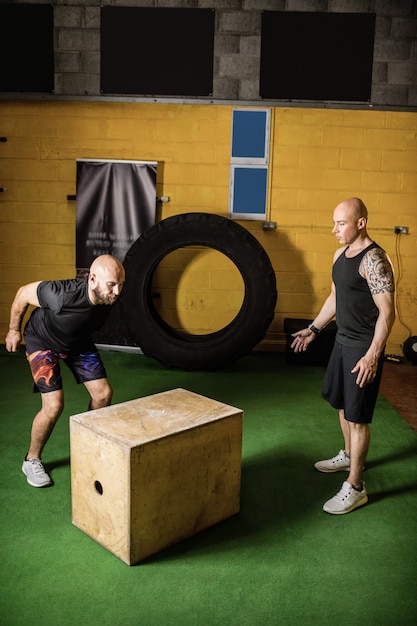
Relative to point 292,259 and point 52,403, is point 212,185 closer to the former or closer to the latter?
point 292,259

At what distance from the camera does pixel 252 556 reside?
6.84ft

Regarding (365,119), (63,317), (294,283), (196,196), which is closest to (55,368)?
(63,317)

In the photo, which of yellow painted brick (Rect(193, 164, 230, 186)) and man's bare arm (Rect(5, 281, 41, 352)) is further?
yellow painted brick (Rect(193, 164, 230, 186))

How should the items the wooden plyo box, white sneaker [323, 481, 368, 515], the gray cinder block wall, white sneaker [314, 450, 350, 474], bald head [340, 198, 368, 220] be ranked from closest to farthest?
the wooden plyo box, bald head [340, 198, 368, 220], white sneaker [323, 481, 368, 515], white sneaker [314, 450, 350, 474], the gray cinder block wall

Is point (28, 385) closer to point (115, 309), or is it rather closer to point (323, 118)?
point (115, 309)

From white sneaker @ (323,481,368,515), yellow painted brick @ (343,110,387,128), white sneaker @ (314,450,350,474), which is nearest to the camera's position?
white sneaker @ (323,481,368,515)

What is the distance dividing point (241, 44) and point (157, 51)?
80 centimetres

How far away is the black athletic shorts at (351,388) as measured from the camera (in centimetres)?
236

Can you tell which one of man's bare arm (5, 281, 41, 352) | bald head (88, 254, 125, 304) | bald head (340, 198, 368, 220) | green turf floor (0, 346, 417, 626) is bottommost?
green turf floor (0, 346, 417, 626)

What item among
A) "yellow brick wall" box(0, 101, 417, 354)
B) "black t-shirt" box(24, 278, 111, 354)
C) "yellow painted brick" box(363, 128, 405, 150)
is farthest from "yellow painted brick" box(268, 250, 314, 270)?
"black t-shirt" box(24, 278, 111, 354)

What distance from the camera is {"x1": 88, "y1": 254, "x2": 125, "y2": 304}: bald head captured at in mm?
2363

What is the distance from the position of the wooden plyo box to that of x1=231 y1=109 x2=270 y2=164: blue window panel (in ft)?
11.4

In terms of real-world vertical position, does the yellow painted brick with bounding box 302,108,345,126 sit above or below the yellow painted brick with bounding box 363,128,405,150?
above

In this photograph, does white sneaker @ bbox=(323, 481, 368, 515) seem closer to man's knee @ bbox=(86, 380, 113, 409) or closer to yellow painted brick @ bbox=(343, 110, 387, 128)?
man's knee @ bbox=(86, 380, 113, 409)
